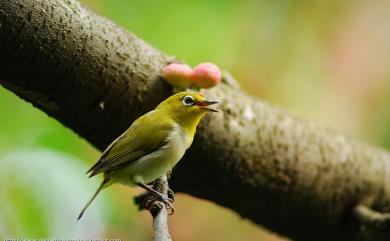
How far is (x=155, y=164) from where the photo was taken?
303 centimetres

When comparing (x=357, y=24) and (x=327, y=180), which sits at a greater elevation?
(x=357, y=24)

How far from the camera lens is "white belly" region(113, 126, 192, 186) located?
119 inches

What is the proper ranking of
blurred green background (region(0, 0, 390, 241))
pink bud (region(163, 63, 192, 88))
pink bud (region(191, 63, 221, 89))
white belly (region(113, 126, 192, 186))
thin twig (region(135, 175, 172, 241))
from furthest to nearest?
blurred green background (region(0, 0, 390, 241)) < pink bud (region(163, 63, 192, 88)) < pink bud (region(191, 63, 221, 89)) < white belly (region(113, 126, 192, 186)) < thin twig (region(135, 175, 172, 241))

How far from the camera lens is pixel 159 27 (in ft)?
17.1

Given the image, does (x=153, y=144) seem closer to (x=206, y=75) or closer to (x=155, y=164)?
(x=155, y=164)

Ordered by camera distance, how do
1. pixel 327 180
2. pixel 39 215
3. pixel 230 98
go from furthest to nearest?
pixel 39 215
pixel 327 180
pixel 230 98

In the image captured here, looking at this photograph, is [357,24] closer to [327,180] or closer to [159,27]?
[159,27]

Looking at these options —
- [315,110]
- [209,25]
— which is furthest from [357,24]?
[209,25]

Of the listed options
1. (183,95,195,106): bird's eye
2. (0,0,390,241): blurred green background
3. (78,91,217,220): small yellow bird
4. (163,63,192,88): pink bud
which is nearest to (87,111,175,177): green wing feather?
(78,91,217,220): small yellow bird

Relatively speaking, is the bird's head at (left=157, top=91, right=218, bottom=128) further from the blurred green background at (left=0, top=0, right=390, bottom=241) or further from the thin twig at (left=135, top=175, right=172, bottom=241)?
the blurred green background at (left=0, top=0, right=390, bottom=241)

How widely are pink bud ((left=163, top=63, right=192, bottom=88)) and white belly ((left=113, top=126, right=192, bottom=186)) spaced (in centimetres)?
34

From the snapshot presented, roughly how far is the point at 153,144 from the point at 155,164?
17cm

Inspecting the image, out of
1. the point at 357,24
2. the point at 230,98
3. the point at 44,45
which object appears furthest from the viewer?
the point at 357,24

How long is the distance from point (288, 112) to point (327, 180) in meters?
0.50
